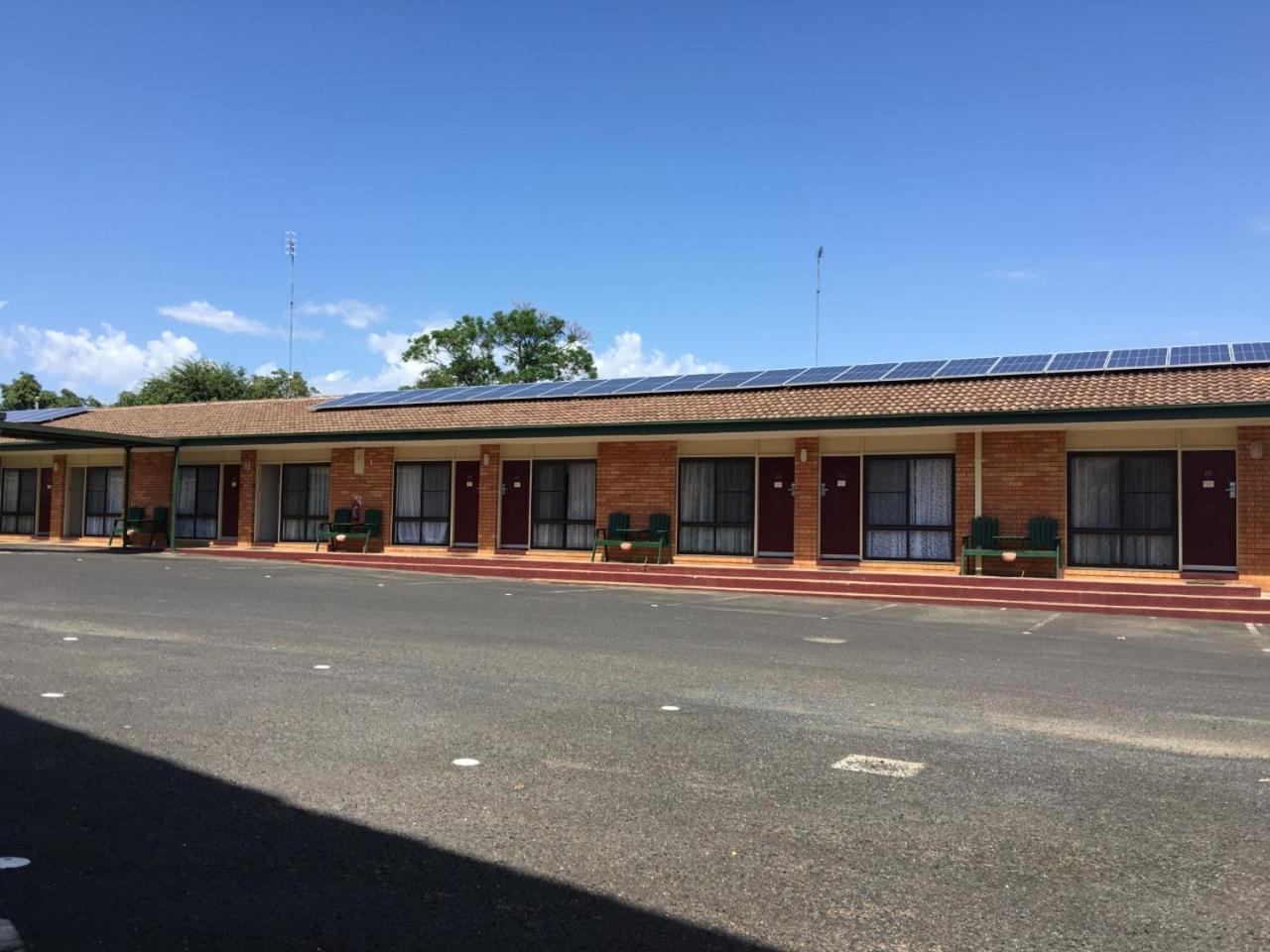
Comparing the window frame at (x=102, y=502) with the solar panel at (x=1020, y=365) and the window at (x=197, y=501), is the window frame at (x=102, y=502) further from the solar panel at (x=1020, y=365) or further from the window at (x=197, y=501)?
the solar panel at (x=1020, y=365)

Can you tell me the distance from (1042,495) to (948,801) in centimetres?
1458

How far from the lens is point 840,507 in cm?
2036

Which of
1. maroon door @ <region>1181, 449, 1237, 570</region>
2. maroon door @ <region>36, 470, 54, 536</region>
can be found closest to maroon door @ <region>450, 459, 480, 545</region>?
maroon door @ <region>36, 470, 54, 536</region>

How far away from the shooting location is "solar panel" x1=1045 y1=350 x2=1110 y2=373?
806 inches

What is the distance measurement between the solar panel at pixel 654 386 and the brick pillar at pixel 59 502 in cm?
1763

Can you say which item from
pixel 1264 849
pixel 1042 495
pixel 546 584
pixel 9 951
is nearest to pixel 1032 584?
pixel 1042 495

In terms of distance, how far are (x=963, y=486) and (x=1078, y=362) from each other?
4.65 m

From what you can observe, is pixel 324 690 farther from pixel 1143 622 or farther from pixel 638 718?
pixel 1143 622

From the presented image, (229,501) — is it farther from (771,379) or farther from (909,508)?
(909,508)

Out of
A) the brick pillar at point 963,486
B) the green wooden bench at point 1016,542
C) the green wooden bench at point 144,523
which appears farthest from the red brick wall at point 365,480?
the green wooden bench at point 1016,542

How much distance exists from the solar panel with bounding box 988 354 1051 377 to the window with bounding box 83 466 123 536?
2416cm

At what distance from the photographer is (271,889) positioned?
12.3 ft

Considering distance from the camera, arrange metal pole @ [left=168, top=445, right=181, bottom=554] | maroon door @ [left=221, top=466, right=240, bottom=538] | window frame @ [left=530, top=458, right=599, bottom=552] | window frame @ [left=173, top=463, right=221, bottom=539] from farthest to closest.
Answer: window frame @ [left=173, top=463, right=221, bottom=539] → maroon door @ [left=221, top=466, right=240, bottom=538] → metal pole @ [left=168, top=445, right=181, bottom=554] → window frame @ [left=530, top=458, right=599, bottom=552]

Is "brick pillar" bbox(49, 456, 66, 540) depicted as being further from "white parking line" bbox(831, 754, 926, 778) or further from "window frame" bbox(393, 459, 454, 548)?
"white parking line" bbox(831, 754, 926, 778)
